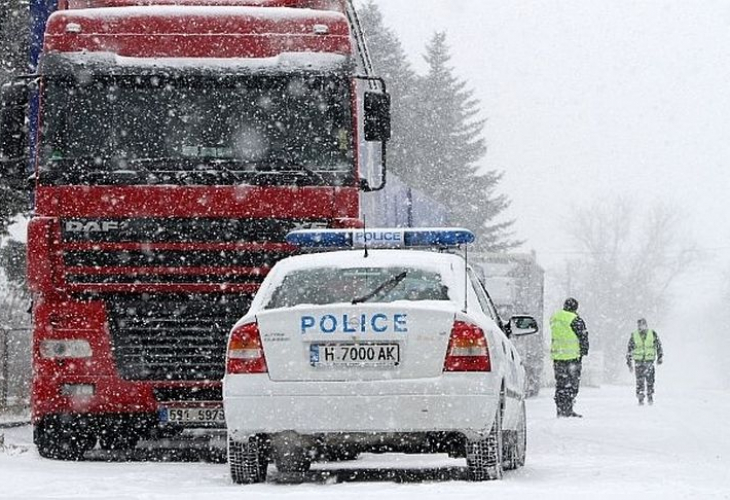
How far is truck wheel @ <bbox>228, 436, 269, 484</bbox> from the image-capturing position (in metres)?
10.8

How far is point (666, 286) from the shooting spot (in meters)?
114

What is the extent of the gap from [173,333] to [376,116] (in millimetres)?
2507

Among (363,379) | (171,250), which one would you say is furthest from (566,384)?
(363,379)

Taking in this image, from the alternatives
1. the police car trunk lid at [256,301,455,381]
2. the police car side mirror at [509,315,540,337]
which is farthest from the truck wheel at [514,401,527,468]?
the police car trunk lid at [256,301,455,381]

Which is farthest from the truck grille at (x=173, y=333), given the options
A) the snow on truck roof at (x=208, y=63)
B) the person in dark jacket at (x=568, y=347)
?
the person in dark jacket at (x=568, y=347)

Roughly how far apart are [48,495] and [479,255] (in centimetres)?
2624

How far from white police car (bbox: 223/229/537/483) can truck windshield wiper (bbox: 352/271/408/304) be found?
0.6 inches

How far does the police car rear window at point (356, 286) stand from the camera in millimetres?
10953

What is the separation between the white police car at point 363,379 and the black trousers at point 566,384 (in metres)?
13.3

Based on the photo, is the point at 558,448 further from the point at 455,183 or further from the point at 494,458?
the point at 455,183

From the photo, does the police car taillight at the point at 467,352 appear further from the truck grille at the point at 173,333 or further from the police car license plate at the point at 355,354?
the truck grille at the point at 173,333

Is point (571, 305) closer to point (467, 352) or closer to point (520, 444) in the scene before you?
point (520, 444)

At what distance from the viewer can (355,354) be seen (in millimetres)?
10633

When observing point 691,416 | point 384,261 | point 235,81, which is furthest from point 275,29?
point 691,416
